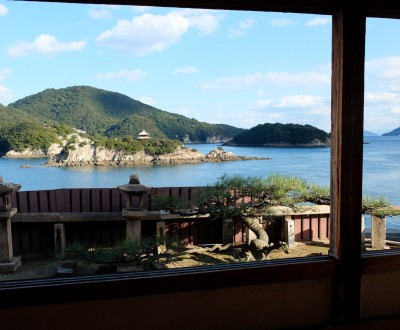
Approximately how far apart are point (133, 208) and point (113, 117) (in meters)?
4.51

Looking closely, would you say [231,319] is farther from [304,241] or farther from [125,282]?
[304,241]

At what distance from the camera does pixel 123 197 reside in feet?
13.1

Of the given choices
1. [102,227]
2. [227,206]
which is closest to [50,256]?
[102,227]

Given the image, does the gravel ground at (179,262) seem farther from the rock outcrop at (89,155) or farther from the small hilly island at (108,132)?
the rock outcrop at (89,155)

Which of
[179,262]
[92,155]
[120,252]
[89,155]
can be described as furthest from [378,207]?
[92,155]

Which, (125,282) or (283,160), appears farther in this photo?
(283,160)

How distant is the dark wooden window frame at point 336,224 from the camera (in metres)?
1.47

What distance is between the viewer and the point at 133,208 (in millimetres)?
3598

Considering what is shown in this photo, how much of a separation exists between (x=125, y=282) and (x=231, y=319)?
1.72 ft

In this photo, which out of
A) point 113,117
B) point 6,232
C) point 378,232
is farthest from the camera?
point 113,117

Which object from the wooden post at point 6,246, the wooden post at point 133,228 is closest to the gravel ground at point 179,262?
the wooden post at point 6,246

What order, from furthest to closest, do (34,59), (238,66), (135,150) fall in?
1. (238,66)
2. (34,59)
3. (135,150)

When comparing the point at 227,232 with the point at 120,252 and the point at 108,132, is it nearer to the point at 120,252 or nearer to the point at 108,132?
the point at 120,252

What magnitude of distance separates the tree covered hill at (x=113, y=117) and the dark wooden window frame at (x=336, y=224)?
16.7 ft
